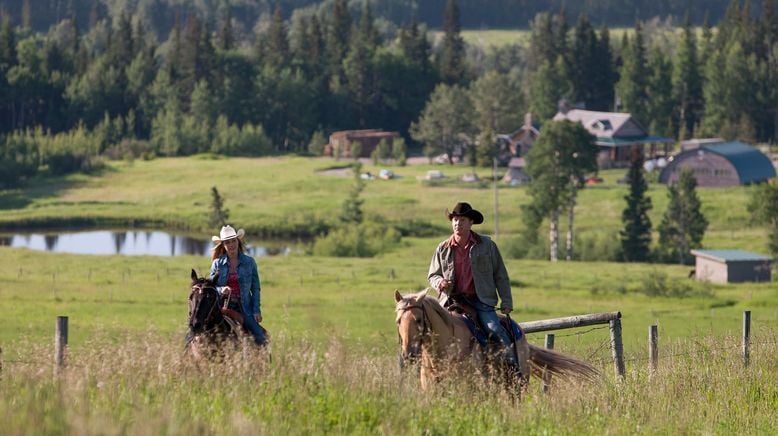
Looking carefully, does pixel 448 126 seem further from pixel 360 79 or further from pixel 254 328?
pixel 254 328

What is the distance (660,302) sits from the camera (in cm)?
5162

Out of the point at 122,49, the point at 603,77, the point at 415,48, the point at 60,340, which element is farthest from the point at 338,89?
the point at 60,340

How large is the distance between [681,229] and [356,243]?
52.3 feet

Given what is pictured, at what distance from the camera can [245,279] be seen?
47.6 ft

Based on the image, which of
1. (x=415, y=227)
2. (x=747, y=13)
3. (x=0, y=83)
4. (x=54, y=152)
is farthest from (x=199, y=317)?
(x=747, y=13)

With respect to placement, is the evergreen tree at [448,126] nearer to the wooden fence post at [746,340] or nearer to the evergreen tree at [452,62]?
the evergreen tree at [452,62]

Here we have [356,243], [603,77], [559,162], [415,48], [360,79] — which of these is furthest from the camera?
[415,48]

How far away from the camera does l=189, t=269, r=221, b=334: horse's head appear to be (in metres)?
13.6

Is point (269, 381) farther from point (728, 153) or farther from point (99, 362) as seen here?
point (728, 153)

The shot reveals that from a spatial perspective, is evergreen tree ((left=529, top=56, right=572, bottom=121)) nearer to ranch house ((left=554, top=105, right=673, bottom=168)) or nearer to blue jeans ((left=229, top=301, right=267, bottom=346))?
ranch house ((left=554, top=105, right=673, bottom=168))

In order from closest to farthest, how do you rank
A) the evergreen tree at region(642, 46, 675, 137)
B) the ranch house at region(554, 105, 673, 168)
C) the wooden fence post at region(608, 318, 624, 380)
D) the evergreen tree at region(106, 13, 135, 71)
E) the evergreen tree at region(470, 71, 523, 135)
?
the wooden fence post at region(608, 318, 624, 380), the ranch house at region(554, 105, 673, 168), the evergreen tree at region(470, 71, 523, 135), the evergreen tree at region(642, 46, 675, 137), the evergreen tree at region(106, 13, 135, 71)

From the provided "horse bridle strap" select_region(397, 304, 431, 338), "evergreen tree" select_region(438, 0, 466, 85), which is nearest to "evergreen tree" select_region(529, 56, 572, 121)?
"evergreen tree" select_region(438, 0, 466, 85)

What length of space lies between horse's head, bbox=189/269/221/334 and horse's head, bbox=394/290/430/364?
1.85 m

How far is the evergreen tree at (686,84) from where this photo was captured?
131125mm
